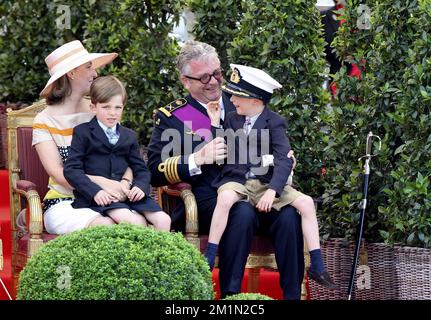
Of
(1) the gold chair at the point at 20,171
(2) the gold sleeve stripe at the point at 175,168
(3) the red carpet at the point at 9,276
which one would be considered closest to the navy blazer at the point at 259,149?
(2) the gold sleeve stripe at the point at 175,168

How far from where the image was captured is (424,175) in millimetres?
6836

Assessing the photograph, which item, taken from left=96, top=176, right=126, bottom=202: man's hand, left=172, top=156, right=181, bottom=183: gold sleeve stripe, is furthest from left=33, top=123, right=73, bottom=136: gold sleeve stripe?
left=172, top=156, right=181, bottom=183: gold sleeve stripe

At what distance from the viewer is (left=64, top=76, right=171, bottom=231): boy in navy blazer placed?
6.68m

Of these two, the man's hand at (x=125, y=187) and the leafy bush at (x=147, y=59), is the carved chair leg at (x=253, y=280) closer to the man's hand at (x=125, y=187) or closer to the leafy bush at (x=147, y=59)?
the man's hand at (x=125, y=187)

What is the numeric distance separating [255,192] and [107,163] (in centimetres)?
86

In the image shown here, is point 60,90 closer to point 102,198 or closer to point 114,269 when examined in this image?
point 102,198

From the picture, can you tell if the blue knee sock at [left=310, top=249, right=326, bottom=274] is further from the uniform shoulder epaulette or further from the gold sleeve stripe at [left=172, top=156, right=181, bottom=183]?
A: the uniform shoulder epaulette

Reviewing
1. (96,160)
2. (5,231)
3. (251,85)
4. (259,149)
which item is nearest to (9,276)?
(5,231)

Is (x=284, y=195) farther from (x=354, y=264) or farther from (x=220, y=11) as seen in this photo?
(x=220, y=11)

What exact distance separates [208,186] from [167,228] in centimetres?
48

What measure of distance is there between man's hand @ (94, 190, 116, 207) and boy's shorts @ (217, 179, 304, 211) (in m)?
0.63

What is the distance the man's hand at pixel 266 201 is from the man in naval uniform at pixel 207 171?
85 mm

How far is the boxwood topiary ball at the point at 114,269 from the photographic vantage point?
5324 mm

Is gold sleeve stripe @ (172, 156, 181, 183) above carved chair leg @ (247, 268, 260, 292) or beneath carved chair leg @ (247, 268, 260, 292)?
above
